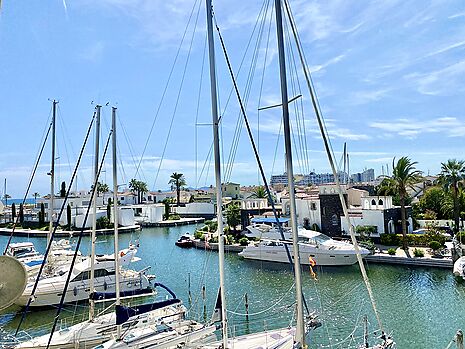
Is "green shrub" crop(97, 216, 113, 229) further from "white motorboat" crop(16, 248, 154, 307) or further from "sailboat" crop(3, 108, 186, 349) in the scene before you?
"sailboat" crop(3, 108, 186, 349)

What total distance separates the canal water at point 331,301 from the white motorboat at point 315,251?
68 centimetres

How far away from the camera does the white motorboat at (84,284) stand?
65.3 feet

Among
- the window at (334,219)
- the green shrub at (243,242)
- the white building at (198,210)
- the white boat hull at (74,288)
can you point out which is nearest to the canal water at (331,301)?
the white boat hull at (74,288)

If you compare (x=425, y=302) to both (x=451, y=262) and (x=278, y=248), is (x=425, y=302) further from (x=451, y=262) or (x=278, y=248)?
(x=278, y=248)

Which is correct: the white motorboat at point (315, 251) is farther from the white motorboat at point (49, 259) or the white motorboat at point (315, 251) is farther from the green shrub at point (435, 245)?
the white motorboat at point (49, 259)

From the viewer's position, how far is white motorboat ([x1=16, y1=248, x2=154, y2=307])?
1991cm

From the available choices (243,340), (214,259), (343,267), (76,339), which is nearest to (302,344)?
(243,340)

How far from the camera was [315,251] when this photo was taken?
27.6 m

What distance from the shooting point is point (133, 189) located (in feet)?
314

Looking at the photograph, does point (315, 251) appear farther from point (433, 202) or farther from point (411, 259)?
point (433, 202)

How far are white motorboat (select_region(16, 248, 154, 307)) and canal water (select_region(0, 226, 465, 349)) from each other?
720 mm

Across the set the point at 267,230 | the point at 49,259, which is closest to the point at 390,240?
the point at 267,230

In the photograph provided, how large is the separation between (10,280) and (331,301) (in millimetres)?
17382

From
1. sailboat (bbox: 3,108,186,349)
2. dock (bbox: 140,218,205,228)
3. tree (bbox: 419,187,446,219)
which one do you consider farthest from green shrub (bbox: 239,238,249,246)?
dock (bbox: 140,218,205,228)
